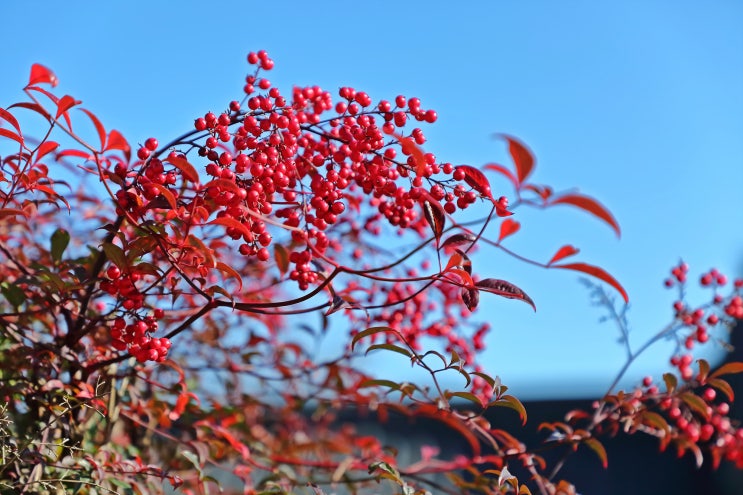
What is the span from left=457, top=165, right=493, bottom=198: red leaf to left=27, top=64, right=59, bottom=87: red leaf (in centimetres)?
45

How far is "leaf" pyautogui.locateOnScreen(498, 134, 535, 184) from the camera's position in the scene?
0.73 m

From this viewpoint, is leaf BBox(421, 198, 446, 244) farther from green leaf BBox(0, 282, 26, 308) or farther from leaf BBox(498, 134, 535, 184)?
green leaf BBox(0, 282, 26, 308)

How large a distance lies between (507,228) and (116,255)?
41 cm

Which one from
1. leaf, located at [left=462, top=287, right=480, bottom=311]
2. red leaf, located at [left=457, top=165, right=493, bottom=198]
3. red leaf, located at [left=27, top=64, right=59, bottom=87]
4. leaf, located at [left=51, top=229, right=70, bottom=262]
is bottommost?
leaf, located at [left=462, top=287, right=480, bottom=311]

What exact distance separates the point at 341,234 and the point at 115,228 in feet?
2.20

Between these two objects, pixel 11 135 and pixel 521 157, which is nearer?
pixel 521 157

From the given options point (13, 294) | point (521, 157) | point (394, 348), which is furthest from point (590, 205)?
point (13, 294)

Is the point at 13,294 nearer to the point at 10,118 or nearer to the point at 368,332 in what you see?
the point at 10,118

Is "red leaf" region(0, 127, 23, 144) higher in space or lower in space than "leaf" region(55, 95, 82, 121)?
lower

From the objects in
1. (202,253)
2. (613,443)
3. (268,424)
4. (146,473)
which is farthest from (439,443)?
(202,253)

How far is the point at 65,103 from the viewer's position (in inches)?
33.0

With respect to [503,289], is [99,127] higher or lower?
higher

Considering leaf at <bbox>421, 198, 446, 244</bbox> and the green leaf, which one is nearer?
leaf at <bbox>421, 198, 446, 244</bbox>

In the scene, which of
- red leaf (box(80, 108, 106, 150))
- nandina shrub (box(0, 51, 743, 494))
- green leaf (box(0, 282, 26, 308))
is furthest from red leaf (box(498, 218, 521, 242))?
green leaf (box(0, 282, 26, 308))
